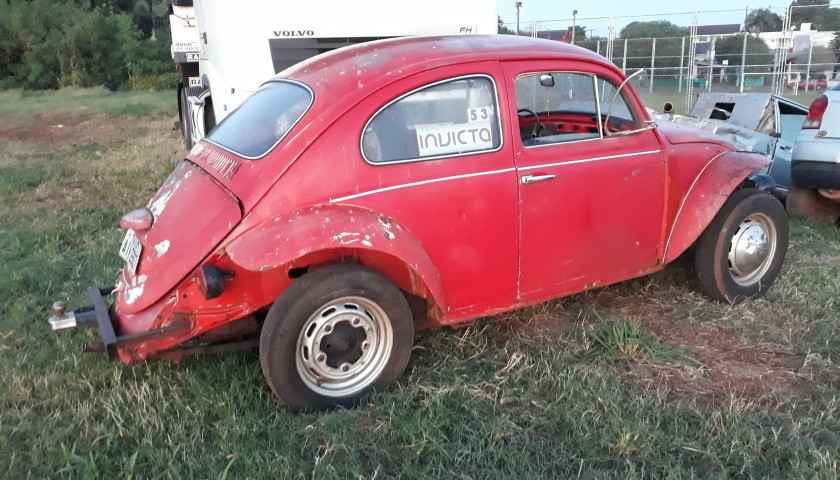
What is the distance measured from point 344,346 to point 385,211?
713mm

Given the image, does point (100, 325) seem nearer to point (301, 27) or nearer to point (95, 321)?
point (95, 321)

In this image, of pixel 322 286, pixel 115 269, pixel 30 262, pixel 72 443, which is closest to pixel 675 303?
pixel 322 286

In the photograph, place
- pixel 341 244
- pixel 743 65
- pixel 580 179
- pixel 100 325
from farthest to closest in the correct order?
pixel 743 65, pixel 580 179, pixel 100 325, pixel 341 244

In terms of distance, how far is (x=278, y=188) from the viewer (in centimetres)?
337

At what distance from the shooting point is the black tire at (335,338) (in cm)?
329

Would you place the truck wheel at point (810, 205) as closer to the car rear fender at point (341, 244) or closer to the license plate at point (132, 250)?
the car rear fender at point (341, 244)

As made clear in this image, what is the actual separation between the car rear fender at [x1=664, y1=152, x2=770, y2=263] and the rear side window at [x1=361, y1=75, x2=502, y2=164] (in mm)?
1487

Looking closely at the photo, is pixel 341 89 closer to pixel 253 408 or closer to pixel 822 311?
pixel 253 408

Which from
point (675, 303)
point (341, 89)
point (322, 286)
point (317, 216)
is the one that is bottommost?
point (675, 303)

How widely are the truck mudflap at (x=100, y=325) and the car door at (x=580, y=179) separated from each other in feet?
6.42

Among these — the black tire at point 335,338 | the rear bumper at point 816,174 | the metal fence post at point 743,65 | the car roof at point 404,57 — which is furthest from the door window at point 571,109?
the metal fence post at point 743,65

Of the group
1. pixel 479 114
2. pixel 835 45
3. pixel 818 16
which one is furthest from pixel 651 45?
pixel 479 114

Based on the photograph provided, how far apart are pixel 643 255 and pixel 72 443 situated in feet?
11.1

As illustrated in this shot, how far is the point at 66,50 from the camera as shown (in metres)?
33.1
